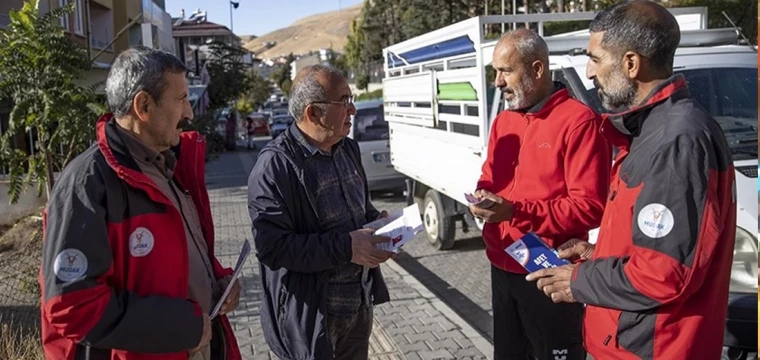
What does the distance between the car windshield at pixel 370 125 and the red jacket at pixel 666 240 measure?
33.2ft

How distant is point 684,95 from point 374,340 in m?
3.70

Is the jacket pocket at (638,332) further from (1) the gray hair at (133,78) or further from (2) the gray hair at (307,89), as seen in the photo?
(1) the gray hair at (133,78)

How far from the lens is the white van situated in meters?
12.3

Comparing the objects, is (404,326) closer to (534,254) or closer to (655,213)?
(534,254)

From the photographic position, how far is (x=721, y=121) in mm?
5297

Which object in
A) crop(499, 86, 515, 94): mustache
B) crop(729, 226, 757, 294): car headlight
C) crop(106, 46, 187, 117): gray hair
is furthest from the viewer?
crop(729, 226, 757, 294): car headlight

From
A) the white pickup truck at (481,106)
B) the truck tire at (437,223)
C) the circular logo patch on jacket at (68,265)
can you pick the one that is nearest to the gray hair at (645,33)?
the circular logo patch on jacket at (68,265)

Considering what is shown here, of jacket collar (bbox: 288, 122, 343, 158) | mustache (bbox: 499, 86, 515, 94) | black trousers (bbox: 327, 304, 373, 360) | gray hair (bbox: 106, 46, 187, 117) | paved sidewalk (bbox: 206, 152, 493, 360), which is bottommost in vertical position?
paved sidewalk (bbox: 206, 152, 493, 360)

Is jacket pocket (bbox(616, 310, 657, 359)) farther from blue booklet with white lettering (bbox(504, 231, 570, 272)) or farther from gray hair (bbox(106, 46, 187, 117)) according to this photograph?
gray hair (bbox(106, 46, 187, 117))

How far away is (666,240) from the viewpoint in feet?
7.12

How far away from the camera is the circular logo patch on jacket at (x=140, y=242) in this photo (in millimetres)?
2238

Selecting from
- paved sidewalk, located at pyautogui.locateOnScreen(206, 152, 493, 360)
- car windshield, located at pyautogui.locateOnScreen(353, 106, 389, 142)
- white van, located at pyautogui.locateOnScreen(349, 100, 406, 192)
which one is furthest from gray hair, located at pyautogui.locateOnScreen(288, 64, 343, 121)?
car windshield, located at pyautogui.locateOnScreen(353, 106, 389, 142)

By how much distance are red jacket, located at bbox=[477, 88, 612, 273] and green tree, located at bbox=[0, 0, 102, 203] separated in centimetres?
421

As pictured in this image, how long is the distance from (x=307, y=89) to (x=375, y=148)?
921 cm
